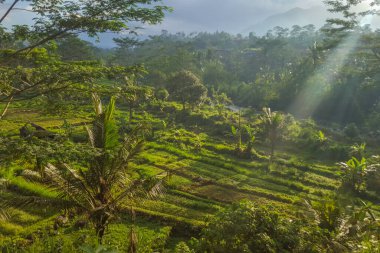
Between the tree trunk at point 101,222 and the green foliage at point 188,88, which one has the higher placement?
the green foliage at point 188,88

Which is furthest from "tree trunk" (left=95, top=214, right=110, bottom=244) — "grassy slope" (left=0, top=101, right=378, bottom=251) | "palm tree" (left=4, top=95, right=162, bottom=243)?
"grassy slope" (left=0, top=101, right=378, bottom=251)

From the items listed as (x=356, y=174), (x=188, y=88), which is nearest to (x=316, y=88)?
(x=188, y=88)

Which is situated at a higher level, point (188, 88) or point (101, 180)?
point (188, 88)

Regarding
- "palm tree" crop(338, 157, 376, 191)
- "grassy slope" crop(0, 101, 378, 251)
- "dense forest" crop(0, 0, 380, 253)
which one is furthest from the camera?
"palm tree" crop(338, 157, 376, 191)

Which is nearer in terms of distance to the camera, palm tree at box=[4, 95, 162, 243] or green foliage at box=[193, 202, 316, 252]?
palm tree at box=[4, 95, 162, 243]

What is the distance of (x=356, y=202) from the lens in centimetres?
1908

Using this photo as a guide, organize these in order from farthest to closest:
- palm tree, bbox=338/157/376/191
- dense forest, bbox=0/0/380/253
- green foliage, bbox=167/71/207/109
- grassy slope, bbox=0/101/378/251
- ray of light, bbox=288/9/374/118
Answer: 1. ray of light, bbox=288/9/374/118
2. green foliage, bbox=167/71/207/109
3. palm tree, bbox=338/157/376/191
4. grassy slope, bbox=0/101/378/251
5. dense forest, bbox=0/0/380/253

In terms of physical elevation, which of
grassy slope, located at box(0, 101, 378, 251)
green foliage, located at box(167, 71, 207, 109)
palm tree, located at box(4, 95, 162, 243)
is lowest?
grassy slope, located at box(0, 101, 378, 251)

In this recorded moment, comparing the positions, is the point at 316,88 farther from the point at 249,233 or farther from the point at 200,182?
the point at 249,233

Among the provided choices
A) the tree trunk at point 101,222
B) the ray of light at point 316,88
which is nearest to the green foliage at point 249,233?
the tree trunk at point 101,222

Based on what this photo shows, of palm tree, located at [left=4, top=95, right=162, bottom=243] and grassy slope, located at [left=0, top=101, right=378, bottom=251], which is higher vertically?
palm tree, located at [left=4, top=95, right=162, bottom=243]

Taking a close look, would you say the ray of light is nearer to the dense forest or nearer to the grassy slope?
the dense forest

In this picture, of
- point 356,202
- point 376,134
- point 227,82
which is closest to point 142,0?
point 356,202

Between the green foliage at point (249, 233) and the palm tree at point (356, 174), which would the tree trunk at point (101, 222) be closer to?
the green foliage at point (249, 233)
